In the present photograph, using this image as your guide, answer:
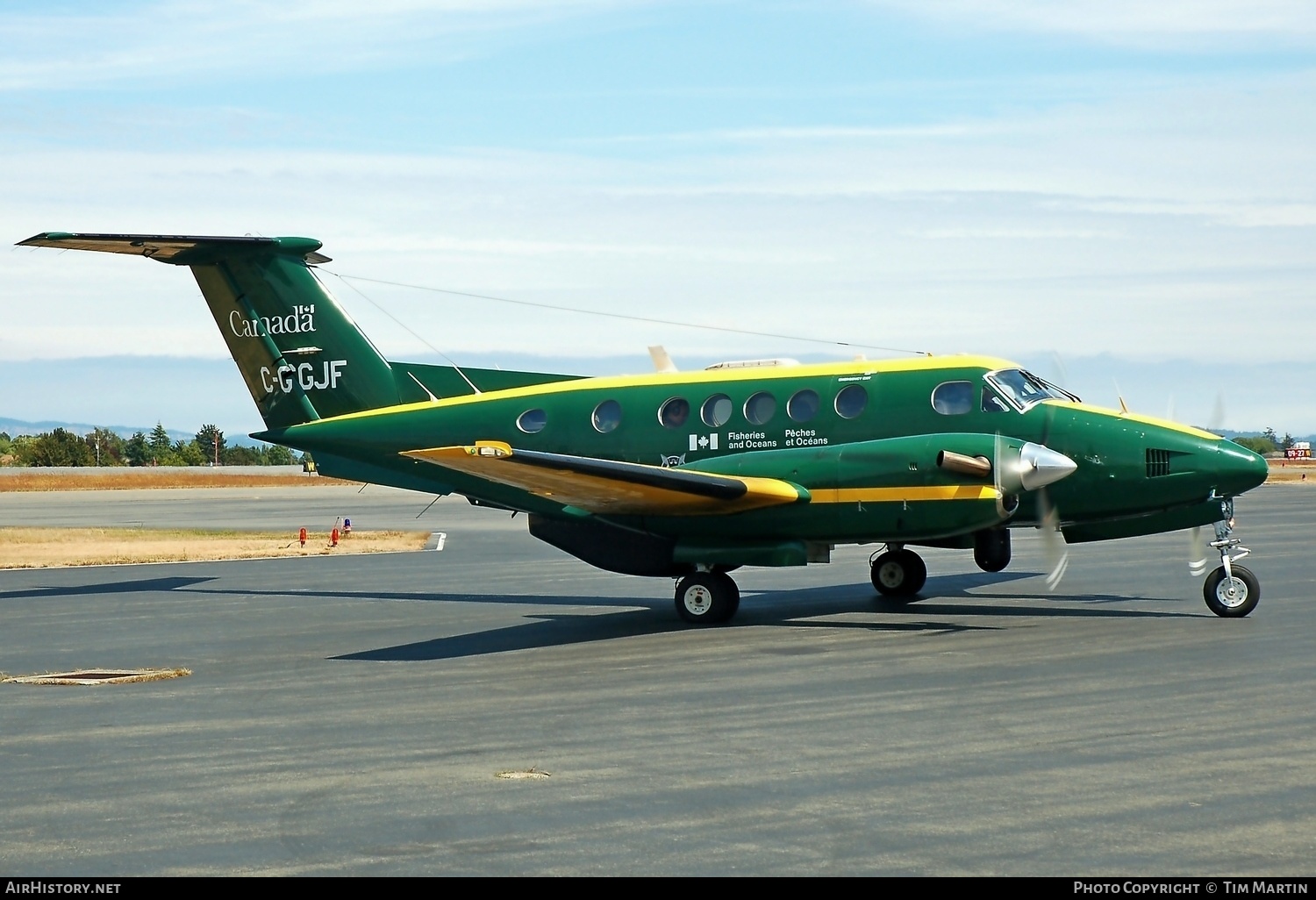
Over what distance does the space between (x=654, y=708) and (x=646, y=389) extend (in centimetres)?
862

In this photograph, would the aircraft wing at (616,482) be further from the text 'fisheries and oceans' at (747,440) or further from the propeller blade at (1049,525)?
the propeller blade at (1049,525)

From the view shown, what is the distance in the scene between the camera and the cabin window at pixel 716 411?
1948cm

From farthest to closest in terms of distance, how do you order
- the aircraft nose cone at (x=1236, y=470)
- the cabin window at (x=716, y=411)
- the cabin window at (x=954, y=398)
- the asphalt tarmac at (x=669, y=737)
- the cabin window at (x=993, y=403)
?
the cabin window at (x=716, y=411)
the cabin window at (x=954, y=398)
the cabin window at (x=993, y=403)
the aircraft nose cone at (x=1236, y=470)
the asphalt tarmac at (x=669, y=737)

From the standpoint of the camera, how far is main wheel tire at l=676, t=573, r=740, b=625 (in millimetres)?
18281

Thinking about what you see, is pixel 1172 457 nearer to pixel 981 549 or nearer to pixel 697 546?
pixel 981 549

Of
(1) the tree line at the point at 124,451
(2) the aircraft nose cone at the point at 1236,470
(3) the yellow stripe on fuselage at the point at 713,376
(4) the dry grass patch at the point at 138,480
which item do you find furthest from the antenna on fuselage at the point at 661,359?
(1) the tree line at the point at 124,451

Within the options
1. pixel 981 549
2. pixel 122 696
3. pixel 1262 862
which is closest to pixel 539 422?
pixel 981 549

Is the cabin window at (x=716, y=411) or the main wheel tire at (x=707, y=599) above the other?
the cabin window at (x=716, y=411)

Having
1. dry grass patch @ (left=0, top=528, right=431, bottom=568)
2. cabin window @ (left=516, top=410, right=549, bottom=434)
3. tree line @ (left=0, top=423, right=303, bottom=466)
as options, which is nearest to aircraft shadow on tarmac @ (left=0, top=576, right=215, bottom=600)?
dry grass patch @ (left=0, top=528, right=431, bottom=568)

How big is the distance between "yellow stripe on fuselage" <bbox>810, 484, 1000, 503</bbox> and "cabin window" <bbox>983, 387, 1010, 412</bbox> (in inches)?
62.1

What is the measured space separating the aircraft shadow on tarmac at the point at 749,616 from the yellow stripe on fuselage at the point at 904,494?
1693 millimetres

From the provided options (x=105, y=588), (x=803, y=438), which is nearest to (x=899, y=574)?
(x=803, y=438)

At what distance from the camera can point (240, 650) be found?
16.7 meters

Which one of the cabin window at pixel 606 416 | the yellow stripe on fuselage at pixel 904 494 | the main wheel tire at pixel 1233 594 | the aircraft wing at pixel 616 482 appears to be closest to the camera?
the aircraft wing at pixel 616 482
